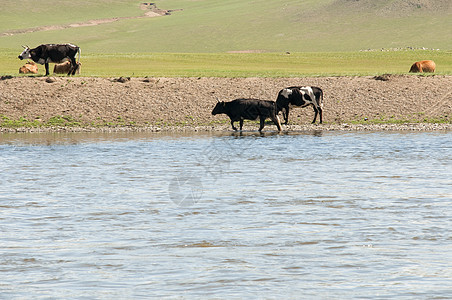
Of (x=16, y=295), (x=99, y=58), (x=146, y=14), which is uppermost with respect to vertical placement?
(x=146, y=14)

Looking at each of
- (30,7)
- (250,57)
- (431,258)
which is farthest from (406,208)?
(30,7)

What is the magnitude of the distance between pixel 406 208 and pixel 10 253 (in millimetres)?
6678

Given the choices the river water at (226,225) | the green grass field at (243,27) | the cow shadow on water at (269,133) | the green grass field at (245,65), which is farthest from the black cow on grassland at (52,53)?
the green grass field at (243,27)

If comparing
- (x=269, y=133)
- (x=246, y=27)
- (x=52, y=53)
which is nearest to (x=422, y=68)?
(x=269, y=133)

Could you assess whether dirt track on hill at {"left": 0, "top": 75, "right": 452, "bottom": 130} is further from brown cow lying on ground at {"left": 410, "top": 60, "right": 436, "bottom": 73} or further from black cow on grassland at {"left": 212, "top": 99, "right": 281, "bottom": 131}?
brown cow lying on ground at {"left": 410, "top": 60, "right": 436, "bottom": 73}

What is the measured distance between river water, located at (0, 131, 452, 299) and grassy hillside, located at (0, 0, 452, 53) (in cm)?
8984

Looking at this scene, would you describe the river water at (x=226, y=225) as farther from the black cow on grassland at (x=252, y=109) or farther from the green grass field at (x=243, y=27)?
the green grass field at (x=243, y=27)

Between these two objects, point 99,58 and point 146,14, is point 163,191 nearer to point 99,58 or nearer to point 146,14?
point 99,58

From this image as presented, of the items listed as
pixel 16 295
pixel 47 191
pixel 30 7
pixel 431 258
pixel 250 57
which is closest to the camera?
pixel 16 295

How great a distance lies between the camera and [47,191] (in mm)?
15070

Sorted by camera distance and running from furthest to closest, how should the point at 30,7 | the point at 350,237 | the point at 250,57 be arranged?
the point at 30,7
the point at 250,57
the point at 350,237

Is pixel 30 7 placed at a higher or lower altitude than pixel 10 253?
higher

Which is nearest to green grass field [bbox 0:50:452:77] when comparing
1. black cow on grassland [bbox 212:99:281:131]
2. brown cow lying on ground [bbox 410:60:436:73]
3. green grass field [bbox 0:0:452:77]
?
brown cow lying on ground [bbox 410:60:436:73]

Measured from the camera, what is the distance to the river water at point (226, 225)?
821cm
